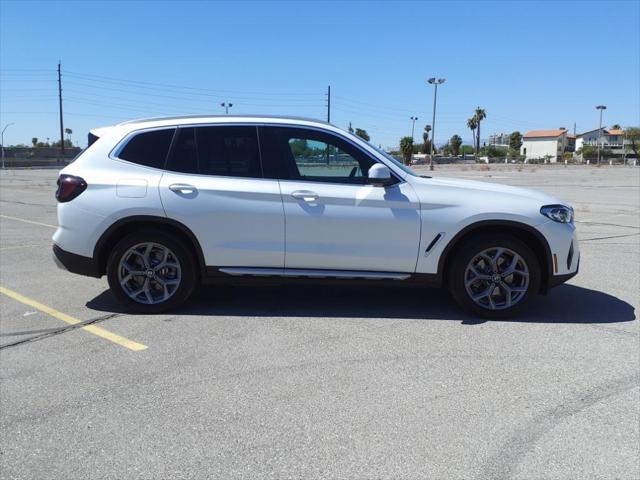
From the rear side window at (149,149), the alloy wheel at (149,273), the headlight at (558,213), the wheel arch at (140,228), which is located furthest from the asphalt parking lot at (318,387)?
the rear side window at (149,149)

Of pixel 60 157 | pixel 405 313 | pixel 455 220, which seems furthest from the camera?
pixel 60 157

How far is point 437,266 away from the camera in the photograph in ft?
16.4

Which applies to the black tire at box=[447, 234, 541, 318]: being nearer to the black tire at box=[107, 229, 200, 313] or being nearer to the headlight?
the headlight

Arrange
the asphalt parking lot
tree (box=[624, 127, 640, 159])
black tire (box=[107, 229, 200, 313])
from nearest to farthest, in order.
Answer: the asphalt parking lot < black tire (box=[107, 229, 200, 313]) < tree (box=[624, 127, 640, 159])

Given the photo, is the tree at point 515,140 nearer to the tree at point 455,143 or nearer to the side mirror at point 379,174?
the tree at point 455,143

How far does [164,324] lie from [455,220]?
278 centimetres

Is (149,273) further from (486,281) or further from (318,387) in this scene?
(486,281)

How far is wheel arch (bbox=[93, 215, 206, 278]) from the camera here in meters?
5.02

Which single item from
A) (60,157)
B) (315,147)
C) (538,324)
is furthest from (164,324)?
(60,157)

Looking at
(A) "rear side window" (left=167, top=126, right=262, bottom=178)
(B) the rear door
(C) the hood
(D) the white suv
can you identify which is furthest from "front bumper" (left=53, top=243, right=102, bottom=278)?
(C) the hood

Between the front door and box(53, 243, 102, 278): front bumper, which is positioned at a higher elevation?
the front door

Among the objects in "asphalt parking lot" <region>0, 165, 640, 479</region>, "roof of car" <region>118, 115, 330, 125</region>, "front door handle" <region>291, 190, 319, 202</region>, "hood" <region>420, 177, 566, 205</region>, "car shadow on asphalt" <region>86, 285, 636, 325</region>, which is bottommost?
"asphalt parking lot" <region>0, 165, 640, 479</region>

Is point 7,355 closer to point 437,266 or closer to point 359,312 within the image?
point 359,312

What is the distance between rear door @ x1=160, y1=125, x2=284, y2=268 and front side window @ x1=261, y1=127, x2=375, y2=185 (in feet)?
0.52
